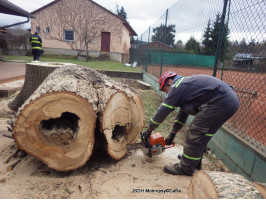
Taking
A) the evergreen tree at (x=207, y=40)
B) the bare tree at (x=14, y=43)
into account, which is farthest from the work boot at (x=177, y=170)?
the bare tree at (x=14, y=43)

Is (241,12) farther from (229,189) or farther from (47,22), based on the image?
(47,22)

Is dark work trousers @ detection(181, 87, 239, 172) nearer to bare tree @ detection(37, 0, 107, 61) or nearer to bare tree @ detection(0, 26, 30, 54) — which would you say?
bare tree @ detection(37, 0, 107, 61)

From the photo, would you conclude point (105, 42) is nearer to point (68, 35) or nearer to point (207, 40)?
point (68, 35)

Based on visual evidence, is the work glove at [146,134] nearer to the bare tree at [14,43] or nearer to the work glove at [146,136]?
the work glove at [146,136]

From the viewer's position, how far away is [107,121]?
7.98ft

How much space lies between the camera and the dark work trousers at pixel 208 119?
2199 millimetres

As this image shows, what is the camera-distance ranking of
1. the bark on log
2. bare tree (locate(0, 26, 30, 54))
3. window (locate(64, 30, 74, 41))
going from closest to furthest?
1. the bark on log
2. bare tree (locate(0, 26, 30, 54))
3. window (locate(64, 30, 74, 41))

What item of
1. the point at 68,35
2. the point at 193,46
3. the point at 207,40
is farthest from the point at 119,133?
the point at 68,35

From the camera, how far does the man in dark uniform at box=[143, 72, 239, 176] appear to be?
221 centimetres

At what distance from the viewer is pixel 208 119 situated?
222 centimetres

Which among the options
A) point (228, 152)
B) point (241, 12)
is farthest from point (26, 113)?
point (241, 12)

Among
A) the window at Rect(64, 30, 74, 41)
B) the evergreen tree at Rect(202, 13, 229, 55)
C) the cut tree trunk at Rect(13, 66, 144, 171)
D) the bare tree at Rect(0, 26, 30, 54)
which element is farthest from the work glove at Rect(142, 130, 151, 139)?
the window at Rect(64, 30, 74, 41)

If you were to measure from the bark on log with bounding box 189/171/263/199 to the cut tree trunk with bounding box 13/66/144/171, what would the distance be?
121cm

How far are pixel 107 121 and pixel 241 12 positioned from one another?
2560mm
